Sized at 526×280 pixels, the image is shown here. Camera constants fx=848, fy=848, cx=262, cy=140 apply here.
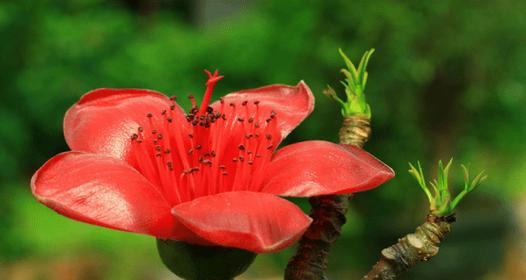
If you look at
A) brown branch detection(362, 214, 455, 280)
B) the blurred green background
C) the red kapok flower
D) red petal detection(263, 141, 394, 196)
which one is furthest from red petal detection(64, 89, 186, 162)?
the blurred green background

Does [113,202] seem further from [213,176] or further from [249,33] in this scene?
[249,33]

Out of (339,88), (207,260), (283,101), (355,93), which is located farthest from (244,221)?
(339,88)

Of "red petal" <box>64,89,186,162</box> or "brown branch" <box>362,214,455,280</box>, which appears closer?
"brown branch" <box>362,214,455,280</box>

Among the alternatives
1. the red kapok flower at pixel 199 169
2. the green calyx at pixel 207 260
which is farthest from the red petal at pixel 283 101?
the green calyx at pixel 207 260

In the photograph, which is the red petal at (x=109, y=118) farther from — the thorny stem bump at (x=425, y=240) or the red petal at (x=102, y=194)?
the thorny stem bump at (x=425, y=240)

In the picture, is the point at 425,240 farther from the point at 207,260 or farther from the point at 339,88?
the point at 339,88

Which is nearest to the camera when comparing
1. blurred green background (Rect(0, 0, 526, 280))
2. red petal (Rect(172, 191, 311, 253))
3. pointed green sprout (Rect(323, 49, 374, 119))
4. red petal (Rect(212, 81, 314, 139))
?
red petal (Rect(172, 191, 311, 253))

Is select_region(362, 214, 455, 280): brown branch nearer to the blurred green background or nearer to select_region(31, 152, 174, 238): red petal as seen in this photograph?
select_region(31, 152, 174, 238): red petal
